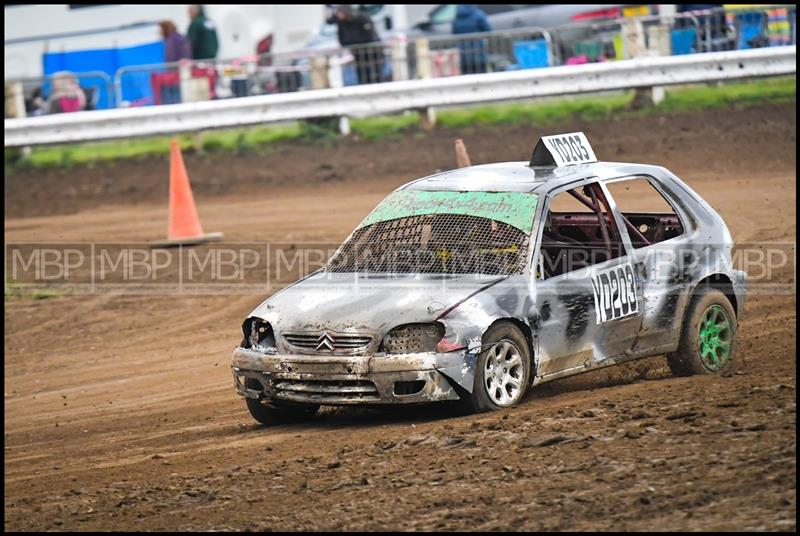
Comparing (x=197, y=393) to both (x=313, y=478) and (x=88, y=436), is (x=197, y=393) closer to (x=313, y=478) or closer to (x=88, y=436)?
(x=88, y=436)

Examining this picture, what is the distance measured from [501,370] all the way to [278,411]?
4.82 feet

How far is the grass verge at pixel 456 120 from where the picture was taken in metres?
19.4

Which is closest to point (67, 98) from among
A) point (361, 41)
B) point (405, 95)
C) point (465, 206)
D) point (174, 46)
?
point (174, 46)

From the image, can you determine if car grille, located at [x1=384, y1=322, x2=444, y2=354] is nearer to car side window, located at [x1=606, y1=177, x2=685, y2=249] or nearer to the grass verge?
car side window, located at [x1=606, y1=177, x2=685, y2=249]

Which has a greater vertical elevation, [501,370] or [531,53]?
[531,53]

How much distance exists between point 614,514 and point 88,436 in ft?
14.5

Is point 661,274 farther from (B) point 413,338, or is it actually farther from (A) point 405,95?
(A) point 405,95

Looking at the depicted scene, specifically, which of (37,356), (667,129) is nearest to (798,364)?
(37,356)

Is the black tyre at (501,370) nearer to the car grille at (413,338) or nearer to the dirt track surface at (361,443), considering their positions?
the dirt track surface at (361,443)

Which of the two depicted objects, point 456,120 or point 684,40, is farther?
point 456,120

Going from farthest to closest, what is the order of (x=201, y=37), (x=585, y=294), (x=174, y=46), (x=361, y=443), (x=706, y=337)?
(x=201, y=37) < (x=174, y=46) < (x=706, y=337) < (x=585, y=294) < (x=361, y=443)

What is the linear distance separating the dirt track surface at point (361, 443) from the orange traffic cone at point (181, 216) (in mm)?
1127

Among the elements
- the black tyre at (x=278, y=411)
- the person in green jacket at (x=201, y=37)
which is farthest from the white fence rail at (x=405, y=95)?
the black tyre at (x=278, y=411)

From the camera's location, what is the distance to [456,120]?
20.0 meters
